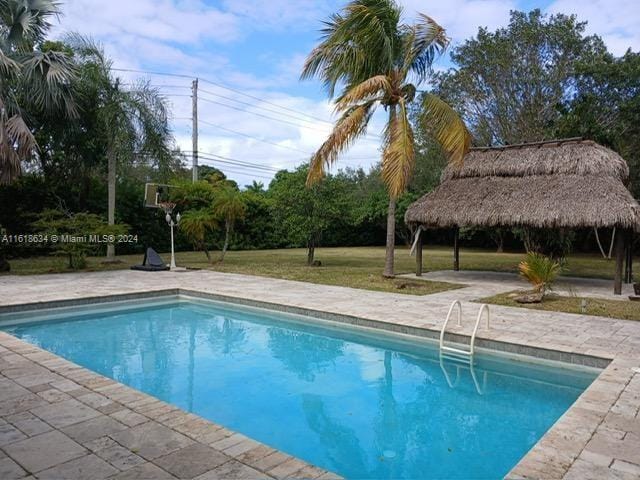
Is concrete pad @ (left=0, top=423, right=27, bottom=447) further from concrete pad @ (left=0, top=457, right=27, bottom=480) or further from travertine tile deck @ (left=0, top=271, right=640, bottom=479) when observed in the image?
concrete pad @ (left=0, top=457, right=27, bottom=480)

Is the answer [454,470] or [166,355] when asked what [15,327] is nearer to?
[166,355]

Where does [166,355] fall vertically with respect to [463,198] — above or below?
below

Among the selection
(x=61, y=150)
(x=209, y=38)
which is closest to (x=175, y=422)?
(x=209, y=38)

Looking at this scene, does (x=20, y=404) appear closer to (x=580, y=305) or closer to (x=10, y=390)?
(x=10, y=390)

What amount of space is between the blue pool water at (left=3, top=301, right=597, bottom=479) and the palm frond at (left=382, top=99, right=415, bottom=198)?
4131 millimetres

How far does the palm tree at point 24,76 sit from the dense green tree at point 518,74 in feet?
50.0

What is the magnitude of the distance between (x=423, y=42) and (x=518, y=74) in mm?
9987

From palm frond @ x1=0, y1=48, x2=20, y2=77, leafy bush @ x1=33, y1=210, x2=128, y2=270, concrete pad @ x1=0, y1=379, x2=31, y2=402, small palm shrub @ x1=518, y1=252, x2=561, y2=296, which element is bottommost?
concrete pad @ x1=0, y1=379, x2=31, y2=402

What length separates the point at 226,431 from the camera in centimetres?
332

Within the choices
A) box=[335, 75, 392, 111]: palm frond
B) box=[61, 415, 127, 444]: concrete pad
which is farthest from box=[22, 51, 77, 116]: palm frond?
box=[61, 415, 127, 444]: concrete pad

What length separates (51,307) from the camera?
332 inches

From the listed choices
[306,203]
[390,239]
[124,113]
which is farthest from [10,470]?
[124,113]

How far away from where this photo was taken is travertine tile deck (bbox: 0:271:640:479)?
2.80 meters

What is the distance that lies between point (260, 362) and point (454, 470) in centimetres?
332
